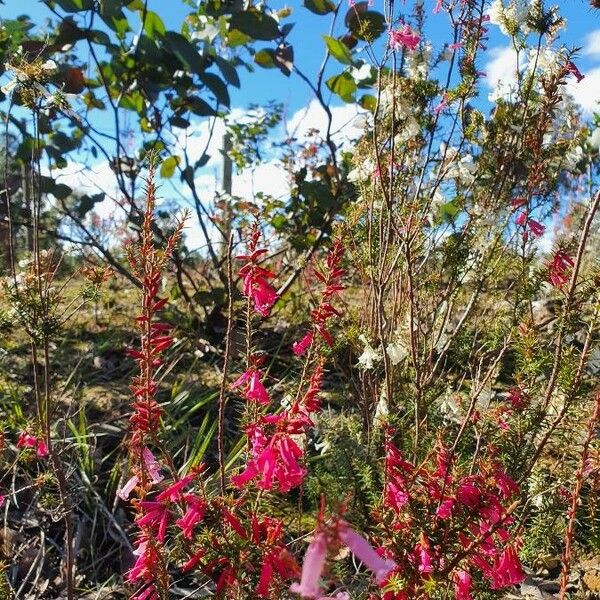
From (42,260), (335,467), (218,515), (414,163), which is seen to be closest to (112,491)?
(335,467)

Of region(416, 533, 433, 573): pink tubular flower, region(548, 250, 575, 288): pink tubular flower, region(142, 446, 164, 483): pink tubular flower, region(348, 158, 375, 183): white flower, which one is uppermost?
region(348, 158, 375, 183): white flower

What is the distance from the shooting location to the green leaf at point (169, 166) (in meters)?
3.94

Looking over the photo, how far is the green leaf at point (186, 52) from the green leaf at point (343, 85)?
0.71 metres

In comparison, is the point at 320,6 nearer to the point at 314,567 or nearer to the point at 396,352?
the point at 396,352

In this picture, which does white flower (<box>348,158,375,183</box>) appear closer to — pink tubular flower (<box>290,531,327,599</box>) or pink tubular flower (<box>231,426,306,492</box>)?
pink tubular flower (<box>231,426,306,492</box>)

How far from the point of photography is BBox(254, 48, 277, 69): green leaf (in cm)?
352

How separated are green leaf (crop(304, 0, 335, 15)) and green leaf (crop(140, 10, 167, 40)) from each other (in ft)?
2.48

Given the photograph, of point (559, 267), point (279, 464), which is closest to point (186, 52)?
point (559, 267)

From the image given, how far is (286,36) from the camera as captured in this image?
3482 millimetres

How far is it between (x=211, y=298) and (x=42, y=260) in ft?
7.00

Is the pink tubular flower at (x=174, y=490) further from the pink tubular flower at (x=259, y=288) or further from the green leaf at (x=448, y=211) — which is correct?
the green leaf at (x=448, y=211)

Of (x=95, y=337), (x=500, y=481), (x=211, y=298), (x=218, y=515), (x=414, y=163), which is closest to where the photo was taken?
(x=218, y=515)

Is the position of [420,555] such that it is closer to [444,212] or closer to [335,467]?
[335,467]

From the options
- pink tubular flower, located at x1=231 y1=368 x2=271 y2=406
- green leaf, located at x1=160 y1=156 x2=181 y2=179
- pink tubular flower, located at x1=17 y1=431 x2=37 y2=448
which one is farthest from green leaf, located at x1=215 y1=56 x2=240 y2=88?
pink tubular flower, located at x1=231 y1=368 x2=271 y2=406
